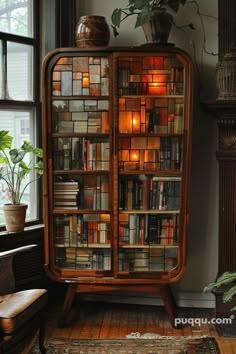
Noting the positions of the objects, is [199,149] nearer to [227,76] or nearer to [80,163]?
[227,76]

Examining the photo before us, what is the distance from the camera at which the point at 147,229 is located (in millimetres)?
3725

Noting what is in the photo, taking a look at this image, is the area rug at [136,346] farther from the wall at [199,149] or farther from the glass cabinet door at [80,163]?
the wall at [199,149]

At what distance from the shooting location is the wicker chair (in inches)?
108

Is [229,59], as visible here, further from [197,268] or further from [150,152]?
[197,268]

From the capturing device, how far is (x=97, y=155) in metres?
3.69

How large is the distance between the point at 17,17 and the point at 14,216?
4.88 feet

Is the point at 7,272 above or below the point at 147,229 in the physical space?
below

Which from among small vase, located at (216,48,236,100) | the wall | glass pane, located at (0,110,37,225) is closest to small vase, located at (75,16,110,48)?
the wall

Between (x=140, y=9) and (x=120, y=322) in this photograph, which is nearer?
(x=140, y=9)

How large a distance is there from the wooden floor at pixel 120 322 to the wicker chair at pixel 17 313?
337mm

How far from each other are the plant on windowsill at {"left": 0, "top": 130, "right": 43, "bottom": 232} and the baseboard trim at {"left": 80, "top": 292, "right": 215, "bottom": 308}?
0.91 metres

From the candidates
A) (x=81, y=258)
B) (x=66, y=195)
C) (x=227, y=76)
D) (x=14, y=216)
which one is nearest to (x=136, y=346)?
(x=81, y=258)

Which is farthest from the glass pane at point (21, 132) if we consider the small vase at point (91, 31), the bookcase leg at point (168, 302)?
the bookcase leg at point (168, 302)

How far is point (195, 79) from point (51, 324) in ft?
6.89
